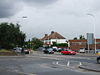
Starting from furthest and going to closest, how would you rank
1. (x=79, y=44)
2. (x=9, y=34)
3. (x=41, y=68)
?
(x=79, y=44)
(x=9, y=34)
(x=41, y=68)

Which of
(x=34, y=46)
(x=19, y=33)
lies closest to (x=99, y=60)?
(x=19, y=33)

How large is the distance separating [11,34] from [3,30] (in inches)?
95.0

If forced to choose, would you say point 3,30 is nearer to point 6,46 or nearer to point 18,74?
point 6,46

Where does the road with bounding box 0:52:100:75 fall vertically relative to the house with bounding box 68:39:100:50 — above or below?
below

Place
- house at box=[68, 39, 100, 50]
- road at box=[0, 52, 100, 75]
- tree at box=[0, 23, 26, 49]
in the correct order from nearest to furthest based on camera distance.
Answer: road at box=[0, 52, 100, 75]
tree at box=[0, 23, 26, 49]
house at box=[68, 39, 100, 50]

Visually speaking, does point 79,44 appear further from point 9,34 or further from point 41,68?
point 41,68

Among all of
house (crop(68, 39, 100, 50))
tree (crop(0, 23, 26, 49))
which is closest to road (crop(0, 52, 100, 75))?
tree (crop(0, 23, 26, 49))

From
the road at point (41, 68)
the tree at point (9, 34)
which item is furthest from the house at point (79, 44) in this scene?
the road at point (41, 68)

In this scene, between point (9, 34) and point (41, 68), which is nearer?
point (41, 68)

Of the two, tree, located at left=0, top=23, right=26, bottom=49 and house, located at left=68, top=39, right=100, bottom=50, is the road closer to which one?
tree, located at left=0, top=23, right=26, bottom=49

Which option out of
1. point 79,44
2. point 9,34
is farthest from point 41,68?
point 79,44

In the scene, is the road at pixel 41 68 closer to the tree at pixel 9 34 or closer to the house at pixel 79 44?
the tree at pixel 9 34

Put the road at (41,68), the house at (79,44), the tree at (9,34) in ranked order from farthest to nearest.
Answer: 1. the house at (79,44)
2. the tree at (9,34)
3. the road at (41,68)

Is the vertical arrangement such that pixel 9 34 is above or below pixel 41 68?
above
